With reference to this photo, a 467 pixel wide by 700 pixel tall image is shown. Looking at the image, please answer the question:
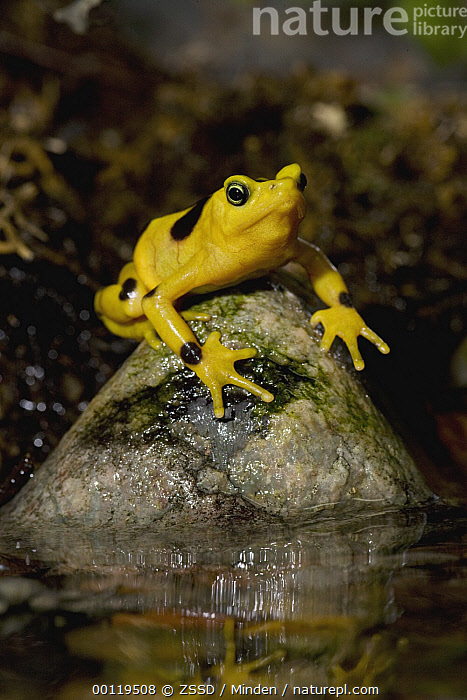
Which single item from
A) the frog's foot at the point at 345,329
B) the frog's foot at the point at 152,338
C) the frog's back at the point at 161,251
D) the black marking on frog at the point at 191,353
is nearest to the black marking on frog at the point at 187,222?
the frog's back at the point at 161,251

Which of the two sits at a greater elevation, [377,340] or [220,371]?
[377,340]

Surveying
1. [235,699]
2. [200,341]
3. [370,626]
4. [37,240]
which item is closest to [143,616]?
[235,699]

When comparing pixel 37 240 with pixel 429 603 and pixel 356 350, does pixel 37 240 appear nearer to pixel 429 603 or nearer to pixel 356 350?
pixel 356 350

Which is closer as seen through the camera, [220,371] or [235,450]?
[235,450]

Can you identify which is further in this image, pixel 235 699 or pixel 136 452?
pixel 136 452

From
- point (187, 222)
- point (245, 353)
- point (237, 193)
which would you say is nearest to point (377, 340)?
point (245, 353)

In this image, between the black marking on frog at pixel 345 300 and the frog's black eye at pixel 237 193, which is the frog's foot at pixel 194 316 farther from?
the black marking on frog at pixel 345 300

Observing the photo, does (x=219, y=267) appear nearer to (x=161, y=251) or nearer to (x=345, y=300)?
(x=161, y=251)
